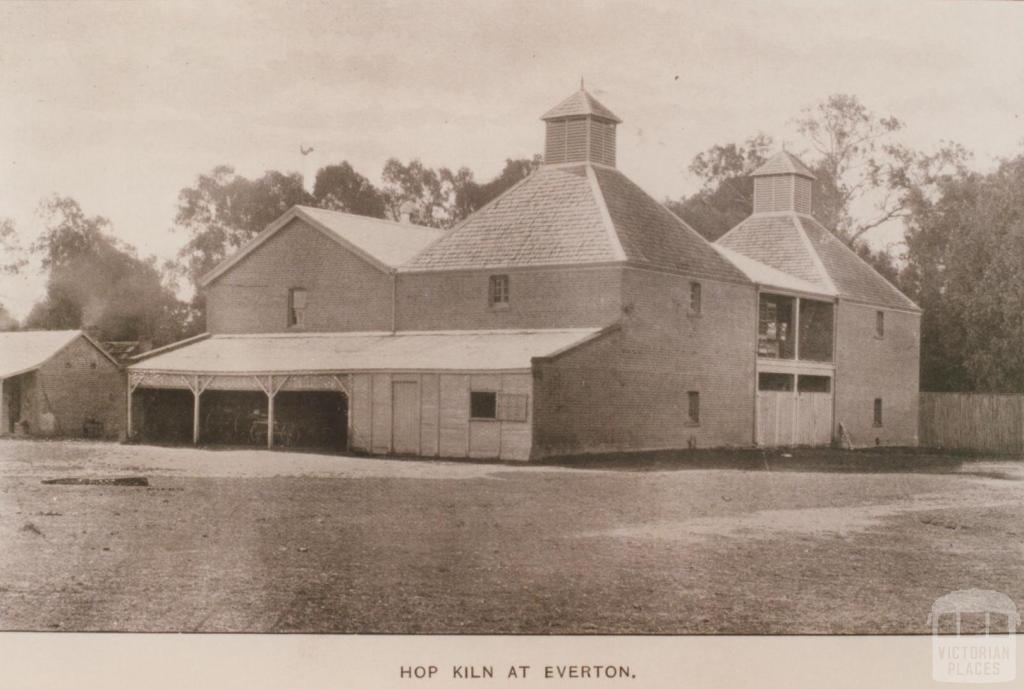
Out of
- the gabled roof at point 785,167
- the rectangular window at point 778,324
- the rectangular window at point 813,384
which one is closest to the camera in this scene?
A: the rectangular window at point 778,324

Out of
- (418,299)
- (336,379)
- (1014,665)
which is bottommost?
(1014,665)

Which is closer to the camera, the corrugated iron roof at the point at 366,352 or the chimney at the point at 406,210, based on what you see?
the chimney at the point at 406,210

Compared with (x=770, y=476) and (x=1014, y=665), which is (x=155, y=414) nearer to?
(x=770, y=476)

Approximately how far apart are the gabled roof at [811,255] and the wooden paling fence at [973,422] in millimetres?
3942

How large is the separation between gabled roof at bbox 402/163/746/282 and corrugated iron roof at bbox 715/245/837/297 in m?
3.53

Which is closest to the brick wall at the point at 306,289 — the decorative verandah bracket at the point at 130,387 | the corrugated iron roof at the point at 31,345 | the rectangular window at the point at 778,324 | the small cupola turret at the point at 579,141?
the decorative verandah bracket at the point at 130,387

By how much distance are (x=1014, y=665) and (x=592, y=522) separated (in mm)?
6302

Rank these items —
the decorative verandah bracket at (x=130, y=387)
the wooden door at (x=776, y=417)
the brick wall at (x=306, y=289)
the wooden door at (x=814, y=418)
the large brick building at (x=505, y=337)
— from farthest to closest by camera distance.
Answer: the wooden door at (x=814, y=418)
the wooden door at (x=776, y=417)
the brick wall at (x=306, y=289)
the decorative verandah bracket at (x=130, y=387)
the large brick building at (x=505, y=337)

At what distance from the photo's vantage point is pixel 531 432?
27906 millimetres

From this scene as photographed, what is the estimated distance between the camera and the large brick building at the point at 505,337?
29234 mm

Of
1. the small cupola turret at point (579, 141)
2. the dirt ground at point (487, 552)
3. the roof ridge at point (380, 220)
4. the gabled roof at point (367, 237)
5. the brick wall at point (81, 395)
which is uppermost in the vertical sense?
the small cupola turret at point (579, 141)

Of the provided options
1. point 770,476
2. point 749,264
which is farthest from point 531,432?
point 749,264

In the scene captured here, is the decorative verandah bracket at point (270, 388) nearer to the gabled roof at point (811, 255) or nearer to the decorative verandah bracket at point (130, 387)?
A: the decorative verandah bracket at point (130, 387)

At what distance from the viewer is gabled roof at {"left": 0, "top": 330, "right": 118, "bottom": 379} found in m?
22.6
